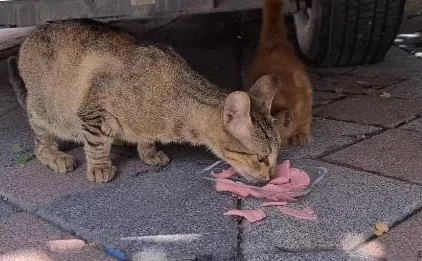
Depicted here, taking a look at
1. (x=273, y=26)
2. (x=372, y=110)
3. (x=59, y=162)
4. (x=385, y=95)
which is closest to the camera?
(x=59, y=162)

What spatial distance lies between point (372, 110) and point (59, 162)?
185cm

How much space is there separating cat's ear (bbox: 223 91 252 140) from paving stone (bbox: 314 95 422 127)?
1225mm

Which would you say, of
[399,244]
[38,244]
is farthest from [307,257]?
[38,244]

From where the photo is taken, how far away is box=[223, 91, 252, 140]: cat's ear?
8.86 feet

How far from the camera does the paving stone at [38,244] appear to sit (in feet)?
8.33

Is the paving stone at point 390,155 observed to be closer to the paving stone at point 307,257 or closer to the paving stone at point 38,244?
the paving stone at point 307,257

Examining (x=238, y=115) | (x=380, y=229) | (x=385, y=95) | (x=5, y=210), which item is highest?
(x=238, y=115)

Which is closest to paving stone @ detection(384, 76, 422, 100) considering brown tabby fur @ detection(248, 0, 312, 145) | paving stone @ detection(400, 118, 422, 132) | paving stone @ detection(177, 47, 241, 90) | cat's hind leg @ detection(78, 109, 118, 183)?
paving stone @ detection(400, 118, 422, 132)

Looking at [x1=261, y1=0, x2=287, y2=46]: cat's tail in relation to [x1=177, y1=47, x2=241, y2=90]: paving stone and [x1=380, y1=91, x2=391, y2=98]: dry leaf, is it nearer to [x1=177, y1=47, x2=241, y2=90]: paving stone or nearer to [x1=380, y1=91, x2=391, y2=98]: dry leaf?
[x1=177, y1=47, x2=241, y2=90]: paving stone

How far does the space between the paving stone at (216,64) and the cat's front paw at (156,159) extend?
3.67ft

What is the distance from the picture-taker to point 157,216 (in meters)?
2.83

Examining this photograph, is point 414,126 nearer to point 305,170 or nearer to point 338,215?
point 305,170

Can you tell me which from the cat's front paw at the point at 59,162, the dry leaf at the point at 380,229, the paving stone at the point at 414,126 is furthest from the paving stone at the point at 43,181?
the paving stone at the point at 414,126

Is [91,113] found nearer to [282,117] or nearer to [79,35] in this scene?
[79,35]
